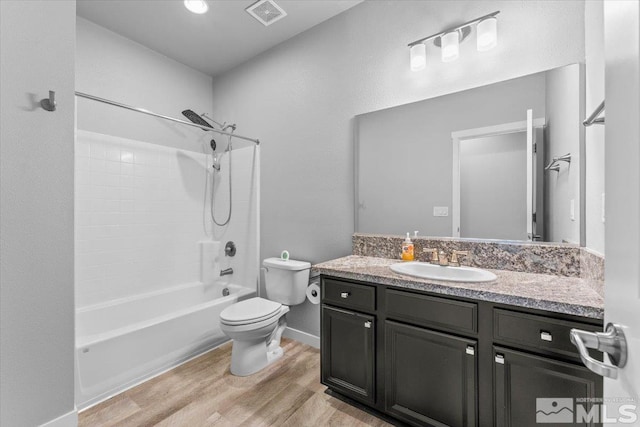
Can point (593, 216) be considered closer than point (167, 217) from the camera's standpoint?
Yes

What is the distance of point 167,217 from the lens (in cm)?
292

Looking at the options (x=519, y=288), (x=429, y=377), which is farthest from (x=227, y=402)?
(x=519, y=288)

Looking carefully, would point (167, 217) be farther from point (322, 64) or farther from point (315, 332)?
point (322, 64)

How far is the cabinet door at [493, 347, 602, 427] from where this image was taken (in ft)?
3.42

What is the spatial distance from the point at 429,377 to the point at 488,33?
1906mm

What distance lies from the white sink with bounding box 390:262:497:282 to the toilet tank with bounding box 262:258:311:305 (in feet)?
3.01

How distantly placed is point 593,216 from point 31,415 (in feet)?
9.50

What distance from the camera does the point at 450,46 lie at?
1.76 meters

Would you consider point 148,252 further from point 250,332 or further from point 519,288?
point 519,288

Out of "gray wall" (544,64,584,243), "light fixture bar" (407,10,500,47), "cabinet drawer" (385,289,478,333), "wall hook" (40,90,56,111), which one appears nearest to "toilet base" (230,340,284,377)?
"cabinet drawer" (385,289,478,333)

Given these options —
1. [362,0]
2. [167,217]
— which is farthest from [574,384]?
[167,217]

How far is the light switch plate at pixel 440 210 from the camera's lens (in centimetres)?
185

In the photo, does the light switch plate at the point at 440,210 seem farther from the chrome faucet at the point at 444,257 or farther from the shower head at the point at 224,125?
the shower head at the point at 224,125

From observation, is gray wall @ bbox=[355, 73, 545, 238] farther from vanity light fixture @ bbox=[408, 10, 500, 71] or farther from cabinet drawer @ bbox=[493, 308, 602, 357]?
cabinet drawer @ bbox=[493, 308, 602, 357]
